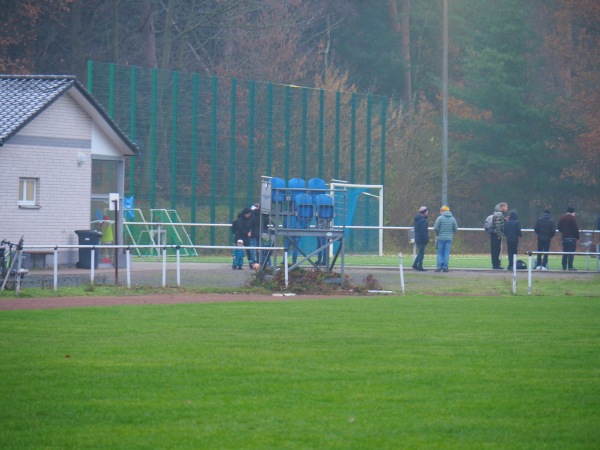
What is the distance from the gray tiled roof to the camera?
95.9 ft

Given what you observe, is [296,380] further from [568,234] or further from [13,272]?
[568,234]

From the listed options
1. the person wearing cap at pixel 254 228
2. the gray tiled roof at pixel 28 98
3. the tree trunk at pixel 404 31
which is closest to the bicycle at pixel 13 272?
the gray tiled roof at pixel 28 98

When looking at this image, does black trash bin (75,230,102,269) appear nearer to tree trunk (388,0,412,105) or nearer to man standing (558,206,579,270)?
man standing (558,206,579,270)

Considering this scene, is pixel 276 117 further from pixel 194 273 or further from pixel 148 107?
pixel 194 273

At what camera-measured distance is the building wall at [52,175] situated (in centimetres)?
2942

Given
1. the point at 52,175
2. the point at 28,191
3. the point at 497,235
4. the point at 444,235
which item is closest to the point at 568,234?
the point at 497,235

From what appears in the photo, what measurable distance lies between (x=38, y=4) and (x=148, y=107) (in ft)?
36.1

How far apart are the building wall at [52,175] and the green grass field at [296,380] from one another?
41.6 feet

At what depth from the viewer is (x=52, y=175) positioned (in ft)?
99.9

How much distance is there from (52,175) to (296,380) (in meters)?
20.8

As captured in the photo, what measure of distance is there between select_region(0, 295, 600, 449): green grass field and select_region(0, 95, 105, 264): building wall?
1268 centimetres

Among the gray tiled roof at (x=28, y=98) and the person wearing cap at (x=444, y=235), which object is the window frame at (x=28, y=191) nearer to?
the gray tiled roof at (x=28, y=98)

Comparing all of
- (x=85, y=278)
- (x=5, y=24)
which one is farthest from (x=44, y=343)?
(x=5, y=24)

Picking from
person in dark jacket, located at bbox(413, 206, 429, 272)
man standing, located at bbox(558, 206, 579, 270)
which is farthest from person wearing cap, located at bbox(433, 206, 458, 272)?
man standing, located at bbox(558, 206, 579, 270)
